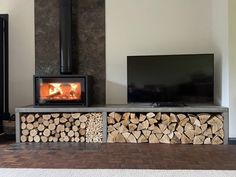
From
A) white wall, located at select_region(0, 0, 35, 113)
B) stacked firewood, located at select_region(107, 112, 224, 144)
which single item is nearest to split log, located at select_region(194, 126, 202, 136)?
stacked firewood, located at select_region(107, 112, 224, 144)

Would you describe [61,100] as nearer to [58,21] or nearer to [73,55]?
[73,55]

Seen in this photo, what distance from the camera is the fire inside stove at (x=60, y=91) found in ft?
14.3

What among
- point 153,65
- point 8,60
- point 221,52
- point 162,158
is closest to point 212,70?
point 221,52

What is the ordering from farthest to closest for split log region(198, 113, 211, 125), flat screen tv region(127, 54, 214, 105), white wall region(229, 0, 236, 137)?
1. flat screen tv region(127, 54, 214, 105)
2. split log region(198, 113, 211, 125)
3. white wall region(229, 0, 236, 137)

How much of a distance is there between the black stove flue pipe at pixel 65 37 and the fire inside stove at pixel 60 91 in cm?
38

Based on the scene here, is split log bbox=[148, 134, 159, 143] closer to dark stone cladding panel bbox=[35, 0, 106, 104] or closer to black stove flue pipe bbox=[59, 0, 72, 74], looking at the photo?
dark stone cladding panel bbox=[35, 0, 106, 104]

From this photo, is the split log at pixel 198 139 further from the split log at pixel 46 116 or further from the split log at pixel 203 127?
the split log at pixel 46 116

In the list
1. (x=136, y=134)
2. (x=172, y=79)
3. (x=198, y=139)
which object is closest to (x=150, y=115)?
→ (x=136, y=134)

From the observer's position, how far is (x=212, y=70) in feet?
13.7

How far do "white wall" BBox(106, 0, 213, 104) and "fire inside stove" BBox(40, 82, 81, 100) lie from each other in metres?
0.71

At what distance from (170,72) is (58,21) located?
2137 mm

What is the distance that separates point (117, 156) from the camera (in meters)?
3.36

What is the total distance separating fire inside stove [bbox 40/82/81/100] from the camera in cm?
434

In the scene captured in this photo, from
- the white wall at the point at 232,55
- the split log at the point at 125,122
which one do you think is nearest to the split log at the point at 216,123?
the white wall at the point at 232,55
